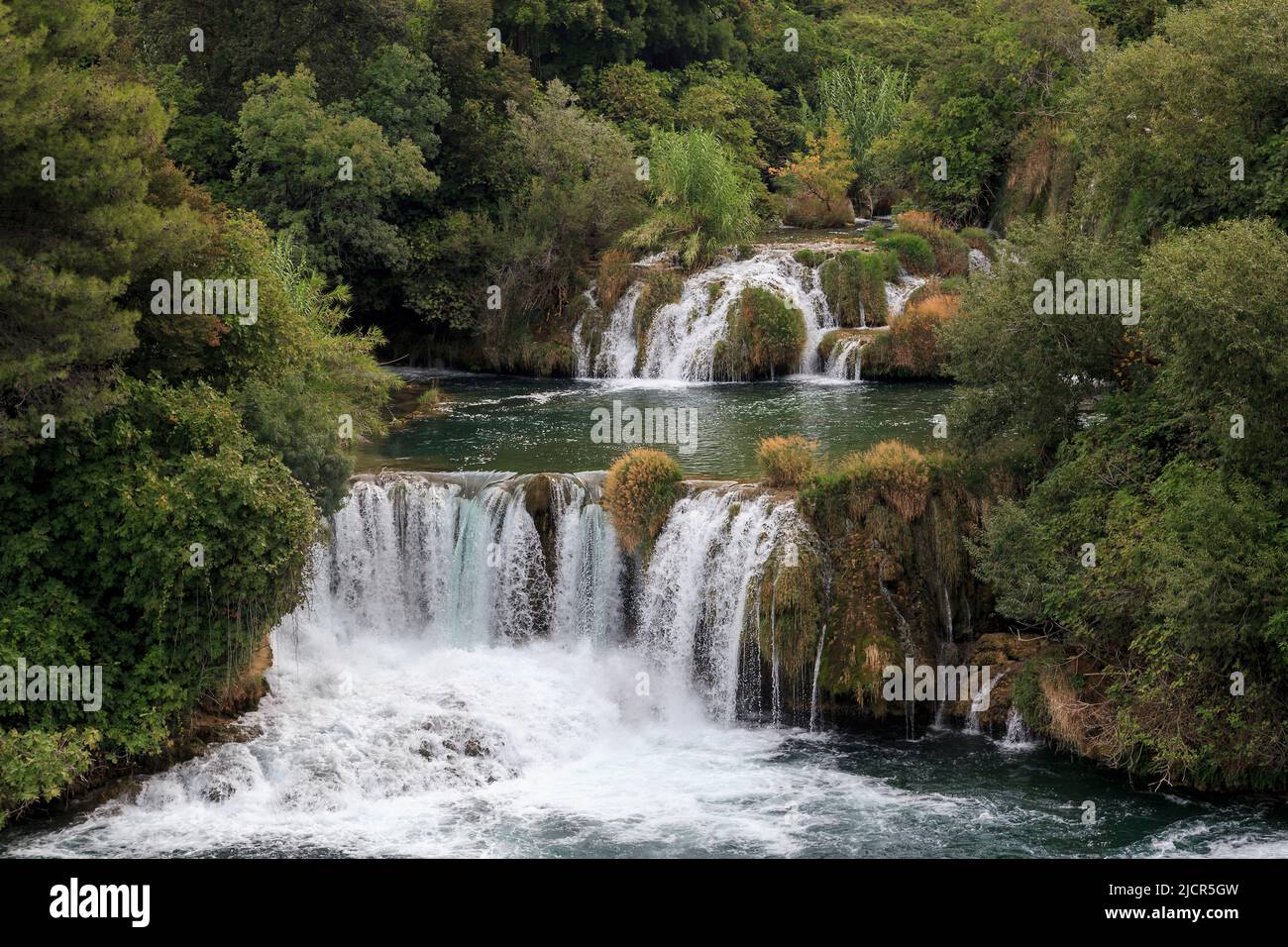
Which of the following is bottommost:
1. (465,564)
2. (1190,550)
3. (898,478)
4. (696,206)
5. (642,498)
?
(465,564)

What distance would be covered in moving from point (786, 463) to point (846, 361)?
443 inches

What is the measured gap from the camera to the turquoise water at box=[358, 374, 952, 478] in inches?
1084

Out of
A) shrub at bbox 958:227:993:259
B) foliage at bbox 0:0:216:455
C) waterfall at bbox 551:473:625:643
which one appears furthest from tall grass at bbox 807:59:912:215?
foliage at bbox 0:0:216:455

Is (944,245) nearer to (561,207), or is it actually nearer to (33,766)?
(561,207)

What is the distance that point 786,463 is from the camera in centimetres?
2352

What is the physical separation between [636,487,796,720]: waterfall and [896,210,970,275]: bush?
1550cm

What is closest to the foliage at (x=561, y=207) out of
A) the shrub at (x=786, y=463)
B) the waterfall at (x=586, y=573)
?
the waterfall at (x=586, y=573)

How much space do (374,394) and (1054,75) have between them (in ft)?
67.2

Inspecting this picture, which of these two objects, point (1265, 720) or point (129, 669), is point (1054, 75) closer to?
point (1265, 720)

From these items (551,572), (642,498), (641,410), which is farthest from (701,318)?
(551,572)

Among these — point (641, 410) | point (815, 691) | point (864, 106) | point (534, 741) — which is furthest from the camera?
point (864, 106)

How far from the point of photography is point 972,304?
914 inches

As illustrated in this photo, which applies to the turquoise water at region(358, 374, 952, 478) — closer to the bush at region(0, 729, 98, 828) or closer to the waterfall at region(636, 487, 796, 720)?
the waterfall at region(636, 487, 796, 720)

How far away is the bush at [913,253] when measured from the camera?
36.7 metres
